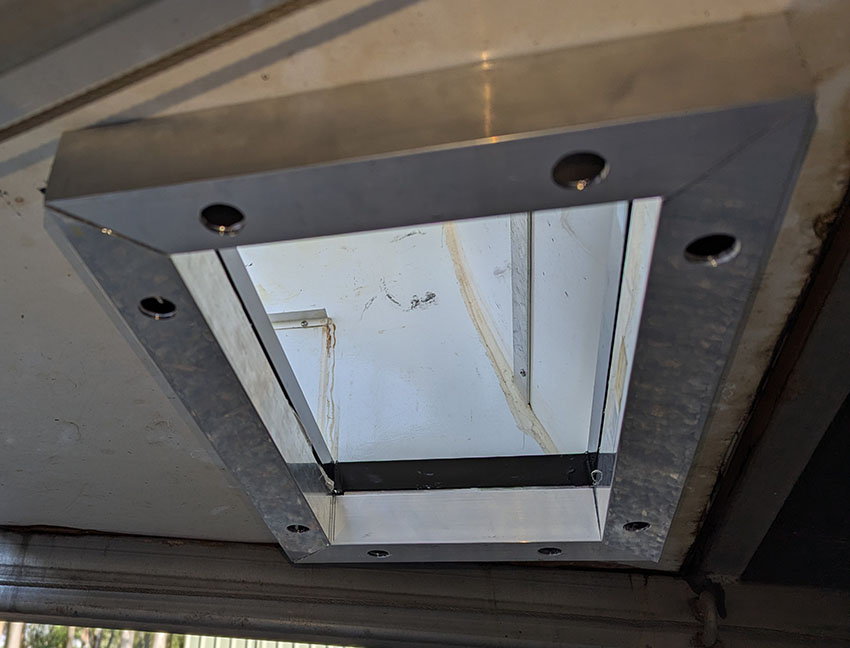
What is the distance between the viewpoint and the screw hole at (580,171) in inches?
23.8

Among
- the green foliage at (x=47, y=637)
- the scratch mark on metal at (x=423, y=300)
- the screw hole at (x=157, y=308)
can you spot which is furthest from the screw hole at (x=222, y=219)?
the green foliage at (x=47, y=637)

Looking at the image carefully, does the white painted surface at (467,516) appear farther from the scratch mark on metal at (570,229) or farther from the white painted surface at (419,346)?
the scratch mark on metal at (570,229)

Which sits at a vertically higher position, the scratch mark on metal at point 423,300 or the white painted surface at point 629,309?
the scratch mark on metal at point 423,300

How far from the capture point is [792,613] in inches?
49.5

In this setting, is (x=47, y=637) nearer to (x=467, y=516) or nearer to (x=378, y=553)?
(x=378, y=553)

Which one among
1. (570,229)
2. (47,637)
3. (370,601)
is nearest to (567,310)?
→ (570,229)

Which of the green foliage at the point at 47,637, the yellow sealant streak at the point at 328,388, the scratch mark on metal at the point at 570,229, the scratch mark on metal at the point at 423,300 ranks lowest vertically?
the green foliage at the point at 47,637

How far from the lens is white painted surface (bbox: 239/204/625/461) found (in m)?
1.30

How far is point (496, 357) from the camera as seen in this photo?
4.57 ft

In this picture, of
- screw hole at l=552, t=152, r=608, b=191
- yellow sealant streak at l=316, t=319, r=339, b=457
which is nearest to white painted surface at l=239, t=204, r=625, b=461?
yellow sealant streak at l=316, t=319, r=339, b=457

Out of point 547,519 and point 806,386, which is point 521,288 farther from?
point 806,386

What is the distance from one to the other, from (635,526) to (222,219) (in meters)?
0.68

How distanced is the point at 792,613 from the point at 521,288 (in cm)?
65

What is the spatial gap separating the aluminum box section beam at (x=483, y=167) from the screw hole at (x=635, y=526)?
0.32 metres
